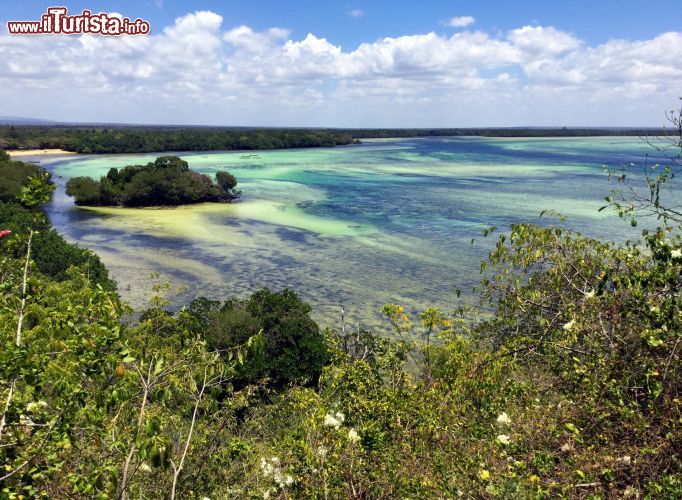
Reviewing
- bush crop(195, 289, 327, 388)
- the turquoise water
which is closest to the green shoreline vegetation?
the turquoise water

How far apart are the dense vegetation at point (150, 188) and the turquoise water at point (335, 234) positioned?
1967 millimetres

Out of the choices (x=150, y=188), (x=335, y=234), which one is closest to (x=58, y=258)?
(x=335, y=234)

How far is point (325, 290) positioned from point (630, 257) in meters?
19.9

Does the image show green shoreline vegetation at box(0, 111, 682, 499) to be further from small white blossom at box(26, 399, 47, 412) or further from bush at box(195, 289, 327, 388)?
bush at box(195, 289, 327, 388)

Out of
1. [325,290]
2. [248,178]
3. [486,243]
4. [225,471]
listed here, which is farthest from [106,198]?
[225,471]

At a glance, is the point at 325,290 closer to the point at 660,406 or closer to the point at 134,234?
the point at 134,234

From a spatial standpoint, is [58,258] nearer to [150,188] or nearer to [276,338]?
[276,338]

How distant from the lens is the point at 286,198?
183ft

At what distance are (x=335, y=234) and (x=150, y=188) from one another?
854 inches

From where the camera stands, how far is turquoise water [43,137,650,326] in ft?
88.8

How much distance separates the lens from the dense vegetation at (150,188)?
165 feet

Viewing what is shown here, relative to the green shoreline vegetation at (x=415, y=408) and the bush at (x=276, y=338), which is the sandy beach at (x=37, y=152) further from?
the green shoreline vegetation at (x=415, y=408)

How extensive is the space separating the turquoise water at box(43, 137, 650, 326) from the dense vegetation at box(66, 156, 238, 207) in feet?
6.45

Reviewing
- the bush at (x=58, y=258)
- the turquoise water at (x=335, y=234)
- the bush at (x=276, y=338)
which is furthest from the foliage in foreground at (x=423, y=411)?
the bush at (x=58, y=258)
